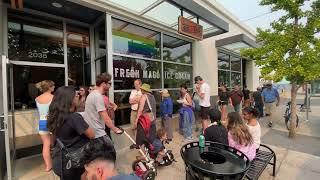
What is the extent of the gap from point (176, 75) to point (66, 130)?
6.40 m

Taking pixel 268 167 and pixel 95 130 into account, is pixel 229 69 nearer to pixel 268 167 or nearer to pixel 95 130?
pixel 268 167

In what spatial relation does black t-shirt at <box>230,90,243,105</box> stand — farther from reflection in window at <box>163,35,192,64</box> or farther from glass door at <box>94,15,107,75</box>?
glass door at <box>94,15,107,75</box>

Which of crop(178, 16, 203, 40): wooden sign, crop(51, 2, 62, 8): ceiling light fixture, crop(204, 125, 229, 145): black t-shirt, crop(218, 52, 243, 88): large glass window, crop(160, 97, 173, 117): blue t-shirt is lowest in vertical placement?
crop(204, 125, 229, 145): black t-shirt

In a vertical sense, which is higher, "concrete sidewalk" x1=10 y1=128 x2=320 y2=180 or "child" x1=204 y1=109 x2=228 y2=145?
"child" x1=204 y1=109 x2=228 y2=145

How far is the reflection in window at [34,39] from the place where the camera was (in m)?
5.61

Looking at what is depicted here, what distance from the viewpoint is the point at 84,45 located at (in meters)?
7.06

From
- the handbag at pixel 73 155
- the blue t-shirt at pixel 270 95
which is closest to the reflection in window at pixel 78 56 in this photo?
the handbag at pixel 73 155

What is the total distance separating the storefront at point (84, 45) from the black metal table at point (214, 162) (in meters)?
3.24

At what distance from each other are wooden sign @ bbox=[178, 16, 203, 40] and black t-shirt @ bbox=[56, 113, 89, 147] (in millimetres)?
4661

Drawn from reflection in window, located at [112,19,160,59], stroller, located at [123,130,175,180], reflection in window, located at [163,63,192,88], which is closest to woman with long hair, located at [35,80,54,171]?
stroller, located at [123,130,175,180]

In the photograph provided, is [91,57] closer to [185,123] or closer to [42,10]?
[42,10]

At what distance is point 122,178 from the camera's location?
5.36ft

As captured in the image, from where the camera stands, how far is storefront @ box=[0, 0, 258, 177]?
18.1 feet

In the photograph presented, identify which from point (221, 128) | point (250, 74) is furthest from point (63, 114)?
point (250, 74)
